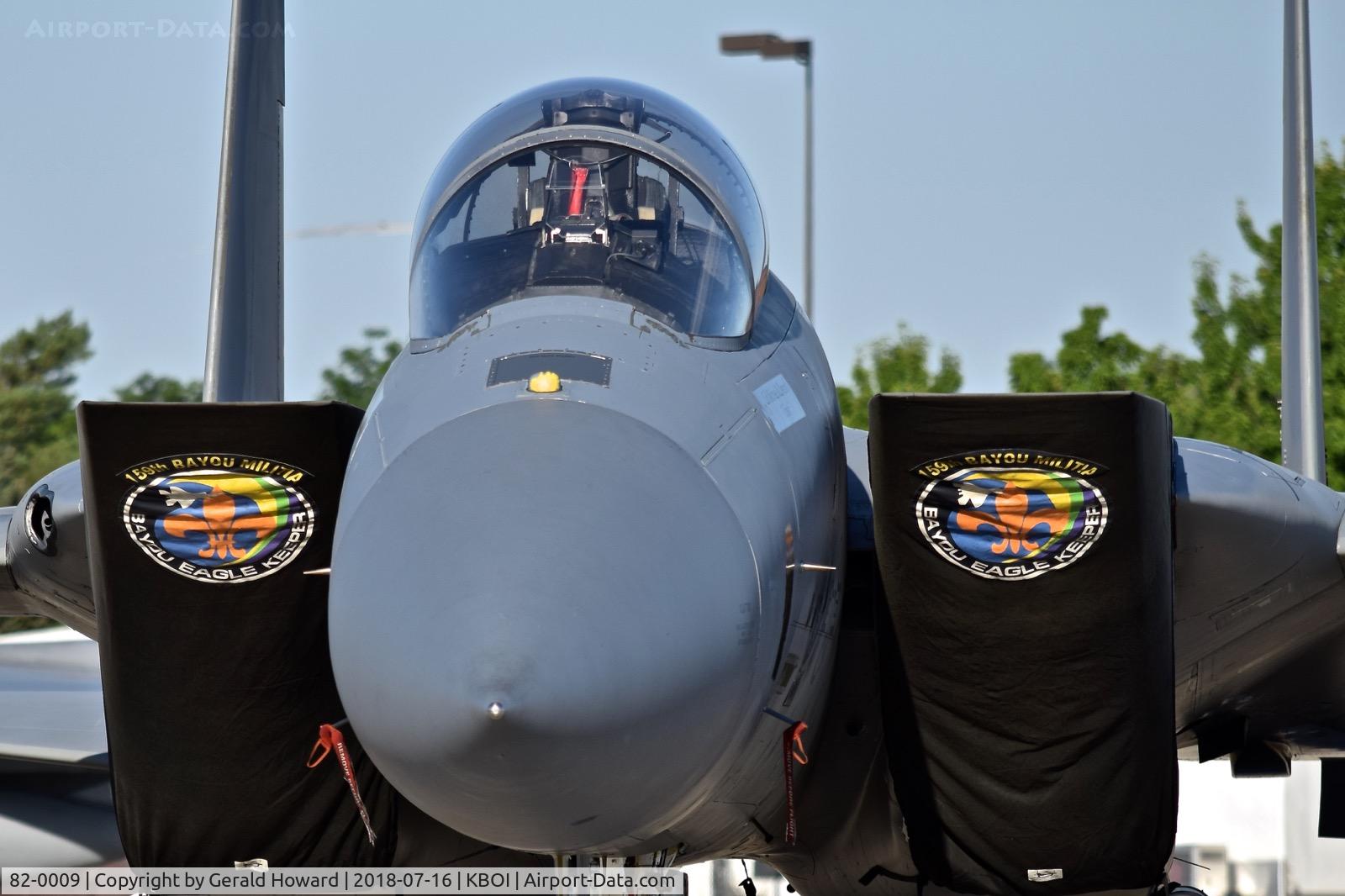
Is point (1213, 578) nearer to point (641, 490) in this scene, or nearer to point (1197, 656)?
point (1197, 656)

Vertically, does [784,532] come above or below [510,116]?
below

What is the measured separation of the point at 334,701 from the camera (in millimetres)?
5254

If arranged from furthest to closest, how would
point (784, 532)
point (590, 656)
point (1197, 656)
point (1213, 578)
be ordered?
1. point (1197, 656)
2. point (1213, 578)
3. point (784, 532)
4. point (590, 656)

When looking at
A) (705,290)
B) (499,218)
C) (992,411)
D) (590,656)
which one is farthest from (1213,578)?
(590,656)

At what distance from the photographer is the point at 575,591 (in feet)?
11.2

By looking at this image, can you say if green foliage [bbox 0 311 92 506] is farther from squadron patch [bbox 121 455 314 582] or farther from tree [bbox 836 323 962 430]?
squadron patch [bbox 121 455 314 582]

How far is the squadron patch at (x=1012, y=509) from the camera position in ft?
16.5

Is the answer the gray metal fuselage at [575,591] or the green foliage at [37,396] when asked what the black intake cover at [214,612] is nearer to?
the gray metal fuselage at [575,591]

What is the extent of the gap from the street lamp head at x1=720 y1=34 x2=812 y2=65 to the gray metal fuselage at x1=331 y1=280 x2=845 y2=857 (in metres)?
16.6

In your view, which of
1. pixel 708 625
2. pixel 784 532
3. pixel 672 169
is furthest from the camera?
pixel 672 169

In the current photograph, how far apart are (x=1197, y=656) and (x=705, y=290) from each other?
9.00ft

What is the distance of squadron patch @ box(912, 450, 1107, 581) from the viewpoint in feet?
16.5

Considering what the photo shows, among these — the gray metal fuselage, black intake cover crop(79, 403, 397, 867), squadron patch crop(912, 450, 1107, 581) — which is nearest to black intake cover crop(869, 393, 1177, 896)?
squadron patch crop(912, 450, 1107, 581)
